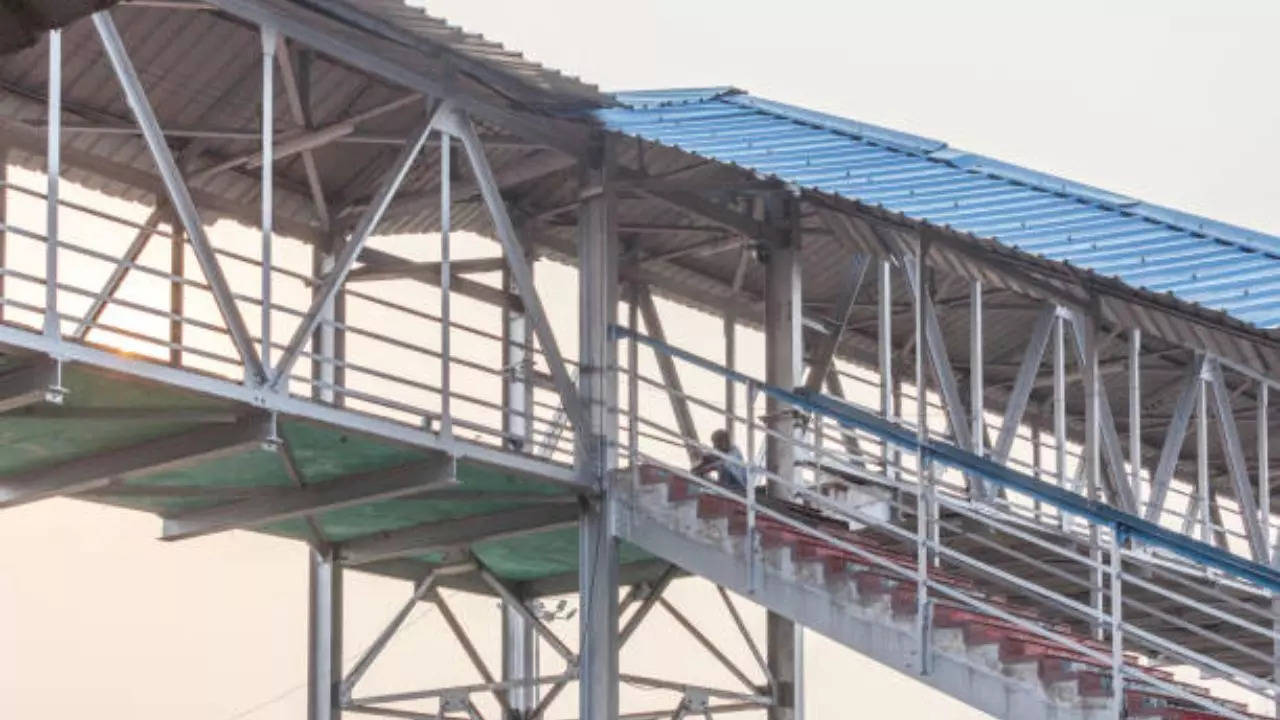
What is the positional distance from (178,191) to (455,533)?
787 cm

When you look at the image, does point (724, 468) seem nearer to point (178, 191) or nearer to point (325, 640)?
point (325, 640)

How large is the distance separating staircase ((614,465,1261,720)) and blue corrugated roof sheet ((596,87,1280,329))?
10.2 ft

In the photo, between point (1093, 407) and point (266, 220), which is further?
point (1093, 407)

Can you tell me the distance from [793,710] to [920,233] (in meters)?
7.56

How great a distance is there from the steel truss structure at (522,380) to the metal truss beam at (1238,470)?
0.10m

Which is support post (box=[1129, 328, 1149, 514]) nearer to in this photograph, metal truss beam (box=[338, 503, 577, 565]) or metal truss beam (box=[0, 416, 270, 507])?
metal truss beam (box=[338, 503, 577, 565])

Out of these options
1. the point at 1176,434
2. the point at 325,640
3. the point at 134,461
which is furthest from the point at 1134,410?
the point at 134,461

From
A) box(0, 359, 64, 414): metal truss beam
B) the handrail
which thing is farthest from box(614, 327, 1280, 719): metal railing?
box(0, 359, 64, 414): metal truss beam

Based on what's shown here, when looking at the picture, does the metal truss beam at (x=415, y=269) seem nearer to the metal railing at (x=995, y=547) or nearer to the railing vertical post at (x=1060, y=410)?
the metal railing at (x=995, y=547)

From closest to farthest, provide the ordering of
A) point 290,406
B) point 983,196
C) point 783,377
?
point 290,406
point 983,196
point 783,377

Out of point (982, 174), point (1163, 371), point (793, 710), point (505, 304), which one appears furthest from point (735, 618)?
point (1163, 371)

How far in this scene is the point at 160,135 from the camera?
16.6 metres

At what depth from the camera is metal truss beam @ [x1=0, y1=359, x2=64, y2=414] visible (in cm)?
1552

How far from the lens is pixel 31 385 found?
15797 millimetres
